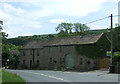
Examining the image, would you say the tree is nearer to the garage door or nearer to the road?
Result: the garage door

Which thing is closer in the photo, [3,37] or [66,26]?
[3,37]

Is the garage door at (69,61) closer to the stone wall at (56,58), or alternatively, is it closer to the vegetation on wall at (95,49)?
the stone wall at (56,58)

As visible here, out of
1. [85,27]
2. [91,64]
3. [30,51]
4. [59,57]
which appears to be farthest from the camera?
[85,27]

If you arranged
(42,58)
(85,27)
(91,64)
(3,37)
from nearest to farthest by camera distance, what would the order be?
(3,37), (91,64), (42,58), (85,27)

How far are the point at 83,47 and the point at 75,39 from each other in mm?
4863

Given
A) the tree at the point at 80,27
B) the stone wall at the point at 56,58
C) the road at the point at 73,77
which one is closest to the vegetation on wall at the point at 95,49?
the stone wall at the point at 56,58

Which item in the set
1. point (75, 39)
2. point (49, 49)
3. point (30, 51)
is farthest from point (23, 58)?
point (75, 39)

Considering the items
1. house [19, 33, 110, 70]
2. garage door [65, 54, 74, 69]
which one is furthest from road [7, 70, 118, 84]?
garage door [65, 54, 74, 69]

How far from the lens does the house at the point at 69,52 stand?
43.1 metres

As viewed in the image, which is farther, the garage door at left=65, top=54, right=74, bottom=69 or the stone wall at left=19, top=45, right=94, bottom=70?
the garage door at left=65, top=54, right=74, bottom=69

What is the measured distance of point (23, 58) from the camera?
2432 inches

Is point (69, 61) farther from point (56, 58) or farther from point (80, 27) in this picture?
point (80, 27)

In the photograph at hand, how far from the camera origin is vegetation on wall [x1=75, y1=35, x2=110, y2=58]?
1683 inches

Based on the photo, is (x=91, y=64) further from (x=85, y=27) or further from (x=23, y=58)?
(x=85, y=27)
